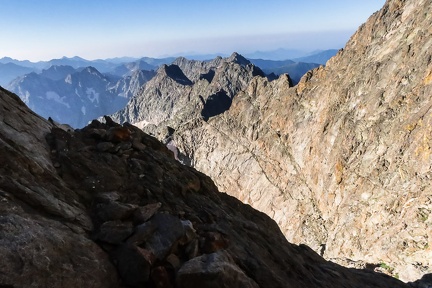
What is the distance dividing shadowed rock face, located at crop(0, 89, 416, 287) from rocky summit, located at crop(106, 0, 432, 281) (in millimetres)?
32527

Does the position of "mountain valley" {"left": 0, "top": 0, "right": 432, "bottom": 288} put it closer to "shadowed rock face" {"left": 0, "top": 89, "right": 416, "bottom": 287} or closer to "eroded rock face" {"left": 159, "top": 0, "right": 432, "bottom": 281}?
"shadowed rock face" {"left": 0, "top": 89, "right": 416, "bottom": 287}

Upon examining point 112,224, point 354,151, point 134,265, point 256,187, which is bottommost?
point 256,187

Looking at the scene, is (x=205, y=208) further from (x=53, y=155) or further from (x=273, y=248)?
(x=53, y=155)

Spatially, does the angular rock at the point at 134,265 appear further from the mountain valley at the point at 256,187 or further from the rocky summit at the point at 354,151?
the rocky summit at the point at 354,151

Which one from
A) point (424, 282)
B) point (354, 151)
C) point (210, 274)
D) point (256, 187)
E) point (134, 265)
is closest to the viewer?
point (134, 265)

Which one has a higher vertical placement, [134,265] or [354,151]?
[134,265]

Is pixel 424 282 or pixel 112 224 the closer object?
pixel 112 224

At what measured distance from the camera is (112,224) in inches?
561

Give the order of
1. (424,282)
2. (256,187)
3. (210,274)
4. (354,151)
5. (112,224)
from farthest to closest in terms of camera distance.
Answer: (256,187) < (354,151) < (424,282) < (112,224) < (210,274)

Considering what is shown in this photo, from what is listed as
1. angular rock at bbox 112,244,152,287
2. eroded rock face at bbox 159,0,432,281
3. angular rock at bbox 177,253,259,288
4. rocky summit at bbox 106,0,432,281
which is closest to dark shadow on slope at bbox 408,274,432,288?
rocky summit at bbox 106,0,432,281

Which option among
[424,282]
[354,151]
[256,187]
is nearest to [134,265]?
[424,282]

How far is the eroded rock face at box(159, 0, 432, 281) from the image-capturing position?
5528 cm

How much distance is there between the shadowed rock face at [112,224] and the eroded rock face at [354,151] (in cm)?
3351

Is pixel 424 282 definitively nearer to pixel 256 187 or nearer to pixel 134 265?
pixel 134 265
